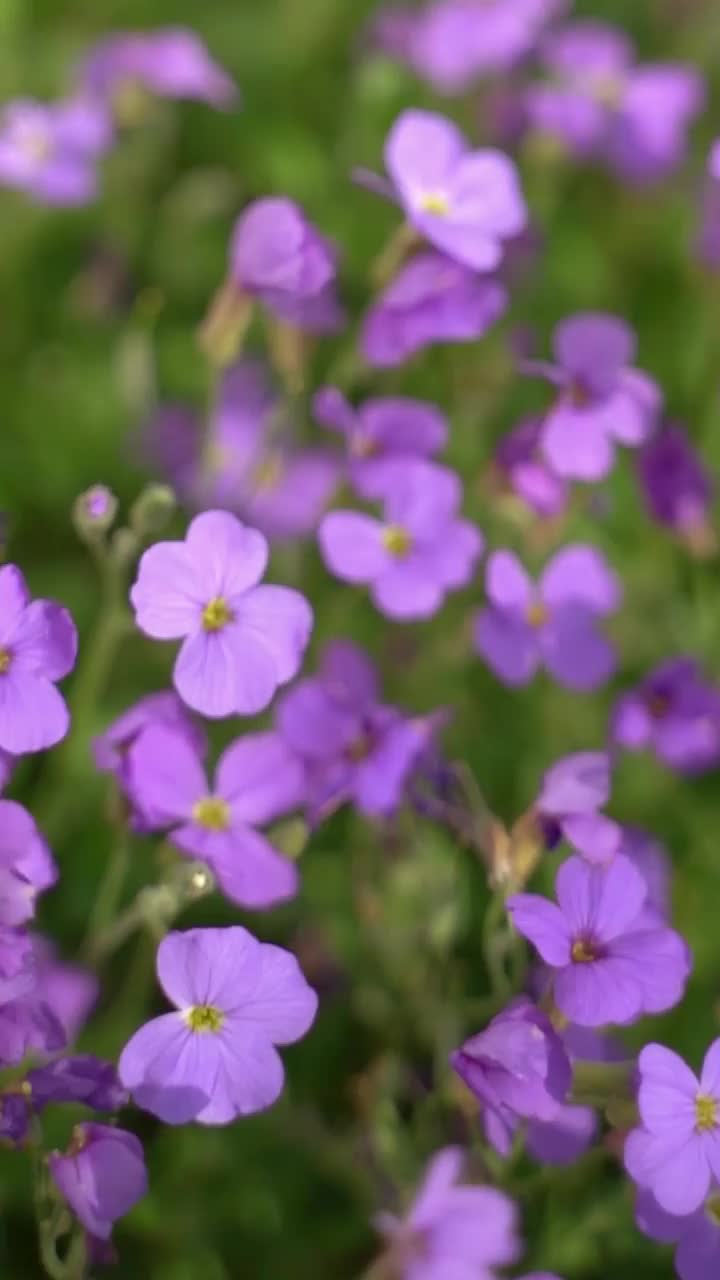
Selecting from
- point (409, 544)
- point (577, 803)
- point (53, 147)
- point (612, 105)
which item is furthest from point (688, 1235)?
point (612, 105)

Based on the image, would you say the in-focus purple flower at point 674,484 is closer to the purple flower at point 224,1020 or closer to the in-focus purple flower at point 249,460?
the in-focus purple flower at point 249,460

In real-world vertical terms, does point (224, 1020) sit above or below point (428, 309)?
below

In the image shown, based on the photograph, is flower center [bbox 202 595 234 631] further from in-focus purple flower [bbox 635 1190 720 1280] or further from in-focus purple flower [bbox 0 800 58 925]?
in-focus purple flower [bbox 635 1190 720 1280]

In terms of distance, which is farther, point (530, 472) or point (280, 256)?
point (530, 472)

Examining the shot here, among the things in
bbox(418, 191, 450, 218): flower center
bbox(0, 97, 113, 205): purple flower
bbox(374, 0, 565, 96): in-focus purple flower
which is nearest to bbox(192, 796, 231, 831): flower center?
bbox(418, 191, 450, 218): flower center

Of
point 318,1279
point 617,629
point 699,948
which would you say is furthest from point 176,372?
point 318,1279

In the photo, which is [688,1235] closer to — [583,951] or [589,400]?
[583,951]
